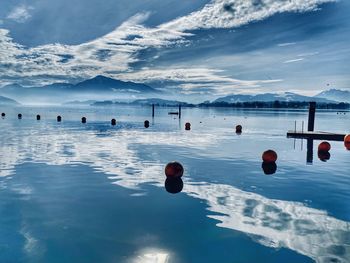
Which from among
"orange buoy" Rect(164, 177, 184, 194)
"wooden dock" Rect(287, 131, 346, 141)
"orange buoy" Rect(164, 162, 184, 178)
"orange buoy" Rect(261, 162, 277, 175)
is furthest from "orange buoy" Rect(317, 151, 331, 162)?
"orange buoy" Rect(164, 177, 184, 194)

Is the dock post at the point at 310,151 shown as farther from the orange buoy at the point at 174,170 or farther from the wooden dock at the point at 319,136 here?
the orange buoy at the point at 174,170

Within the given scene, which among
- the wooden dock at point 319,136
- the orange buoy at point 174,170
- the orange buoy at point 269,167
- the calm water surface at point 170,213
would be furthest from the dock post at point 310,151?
the orange buoy at point 174,170

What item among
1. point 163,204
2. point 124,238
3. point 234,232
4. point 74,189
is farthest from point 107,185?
point 234,232

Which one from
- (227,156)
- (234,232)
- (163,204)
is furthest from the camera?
(227,156)

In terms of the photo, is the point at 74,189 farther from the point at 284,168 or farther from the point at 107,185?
the point at 284,168

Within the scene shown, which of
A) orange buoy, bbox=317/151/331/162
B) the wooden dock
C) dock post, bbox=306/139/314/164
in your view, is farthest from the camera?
the wooden dock

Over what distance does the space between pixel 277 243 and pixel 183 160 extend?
17.6 m

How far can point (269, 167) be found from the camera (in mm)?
26047

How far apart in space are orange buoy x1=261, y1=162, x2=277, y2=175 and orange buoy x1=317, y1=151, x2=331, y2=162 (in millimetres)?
6506

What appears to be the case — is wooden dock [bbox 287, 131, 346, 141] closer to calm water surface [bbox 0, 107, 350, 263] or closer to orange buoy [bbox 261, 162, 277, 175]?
calm water surface [bbox 0, 107, 350, 263]

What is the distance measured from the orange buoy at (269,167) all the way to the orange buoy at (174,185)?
280 inches

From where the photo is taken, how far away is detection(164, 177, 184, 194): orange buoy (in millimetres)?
18555

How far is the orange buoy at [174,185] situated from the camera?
18.6 m

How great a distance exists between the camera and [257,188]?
1933 cm
